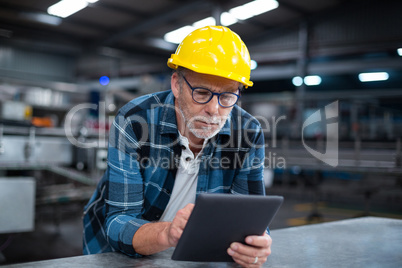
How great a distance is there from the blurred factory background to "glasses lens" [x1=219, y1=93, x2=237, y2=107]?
246 cm

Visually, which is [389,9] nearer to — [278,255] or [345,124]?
[345,124]

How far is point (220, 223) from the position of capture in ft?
2.59

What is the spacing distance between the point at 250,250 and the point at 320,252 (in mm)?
295

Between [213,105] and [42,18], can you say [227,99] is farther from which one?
[42,18]

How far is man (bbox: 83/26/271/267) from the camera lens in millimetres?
1140

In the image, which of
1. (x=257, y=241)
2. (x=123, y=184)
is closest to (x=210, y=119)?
(x=123, y=184)

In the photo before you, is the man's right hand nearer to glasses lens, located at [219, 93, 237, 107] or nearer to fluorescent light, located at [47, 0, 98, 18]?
glasses lens, located at [219, 93, 237, 107]

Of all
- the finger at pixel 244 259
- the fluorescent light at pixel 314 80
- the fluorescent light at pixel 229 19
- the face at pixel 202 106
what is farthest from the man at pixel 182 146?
the fluorescent light at pixel 314 80

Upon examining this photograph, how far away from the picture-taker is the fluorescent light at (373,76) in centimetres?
1106

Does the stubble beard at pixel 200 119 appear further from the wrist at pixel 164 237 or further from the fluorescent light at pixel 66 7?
the fluorescent light at pixel 66 7

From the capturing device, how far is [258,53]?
1158 centimetres

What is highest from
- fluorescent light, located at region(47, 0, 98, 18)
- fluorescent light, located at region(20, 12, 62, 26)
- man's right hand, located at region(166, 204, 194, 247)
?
fluorescent light, located at region(47, 0, 98, 18)

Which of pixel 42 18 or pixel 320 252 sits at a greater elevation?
pixel 42 18

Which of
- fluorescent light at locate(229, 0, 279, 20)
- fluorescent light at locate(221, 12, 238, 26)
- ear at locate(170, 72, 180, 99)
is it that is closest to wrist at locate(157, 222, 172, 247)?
ear at locate(170, 72, 180, 99)
